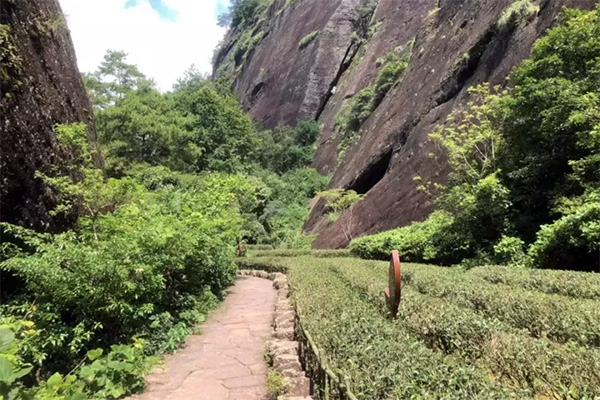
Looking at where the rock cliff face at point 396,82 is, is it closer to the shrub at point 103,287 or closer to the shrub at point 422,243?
the shrub at point 422,243

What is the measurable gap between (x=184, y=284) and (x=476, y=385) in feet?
20.9

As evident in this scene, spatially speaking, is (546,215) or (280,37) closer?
(546,215)

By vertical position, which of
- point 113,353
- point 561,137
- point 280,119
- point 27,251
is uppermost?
point 280,119

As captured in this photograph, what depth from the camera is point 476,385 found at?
8.21 feet

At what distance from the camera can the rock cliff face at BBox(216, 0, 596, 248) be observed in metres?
15.7

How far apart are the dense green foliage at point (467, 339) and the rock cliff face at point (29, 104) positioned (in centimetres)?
438

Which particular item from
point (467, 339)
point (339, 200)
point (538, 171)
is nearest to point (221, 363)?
point (467, 339)

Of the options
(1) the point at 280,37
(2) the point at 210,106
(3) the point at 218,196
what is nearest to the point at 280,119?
(1) the point at 280,37

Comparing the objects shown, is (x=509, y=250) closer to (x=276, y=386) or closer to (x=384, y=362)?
(x=276, y=386)

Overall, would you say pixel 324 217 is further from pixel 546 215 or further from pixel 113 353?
pixel 113 353

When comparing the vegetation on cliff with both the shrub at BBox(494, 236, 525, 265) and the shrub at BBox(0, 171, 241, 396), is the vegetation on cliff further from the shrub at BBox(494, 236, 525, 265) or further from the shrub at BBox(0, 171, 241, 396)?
the shrub at BBox(494, 236, 525, 265)

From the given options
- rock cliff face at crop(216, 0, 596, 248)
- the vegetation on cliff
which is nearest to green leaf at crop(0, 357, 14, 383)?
the vegetation on cliff

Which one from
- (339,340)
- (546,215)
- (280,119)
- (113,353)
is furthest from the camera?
(280,119)

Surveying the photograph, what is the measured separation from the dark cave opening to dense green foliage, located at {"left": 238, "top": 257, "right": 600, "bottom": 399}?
14.5m
